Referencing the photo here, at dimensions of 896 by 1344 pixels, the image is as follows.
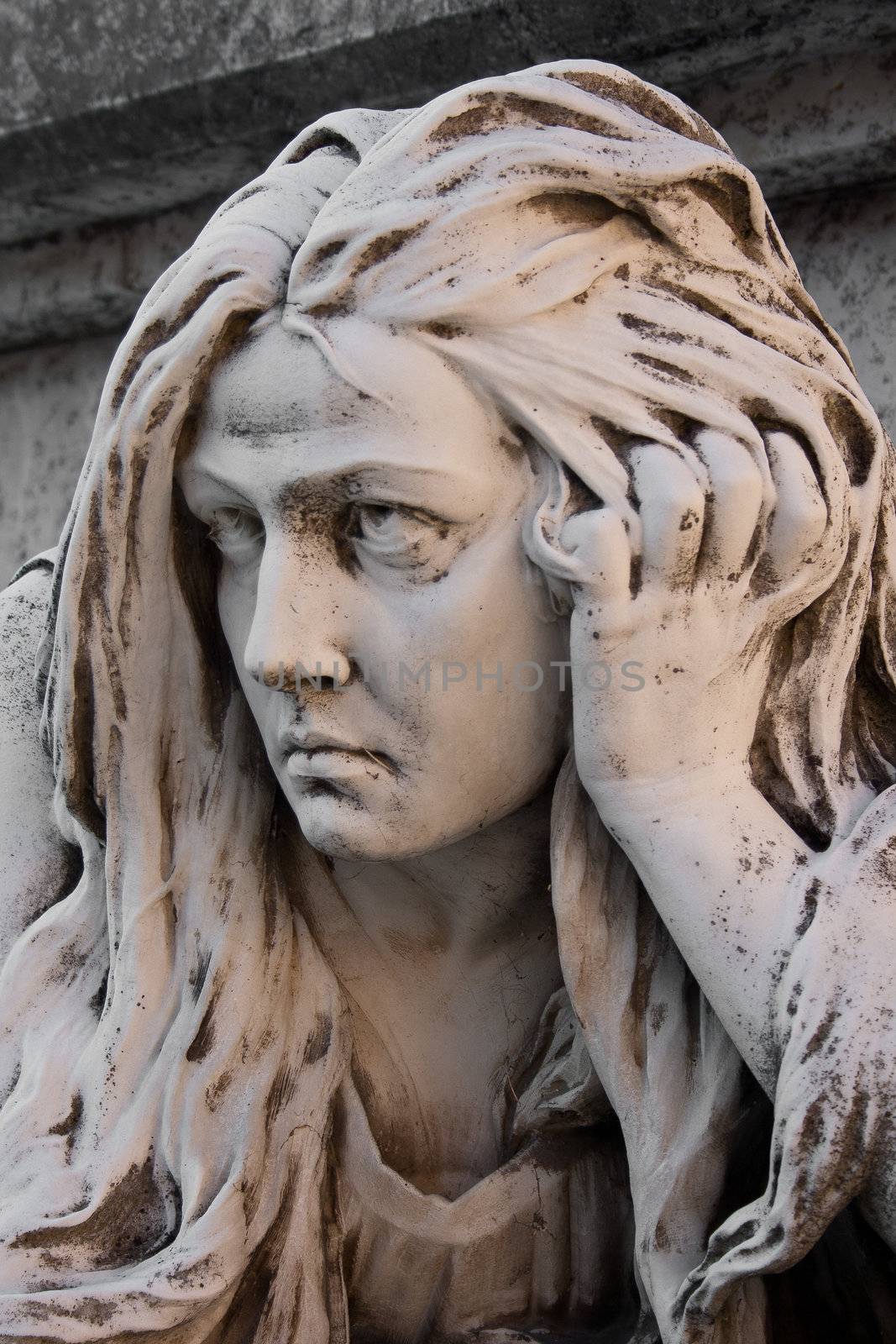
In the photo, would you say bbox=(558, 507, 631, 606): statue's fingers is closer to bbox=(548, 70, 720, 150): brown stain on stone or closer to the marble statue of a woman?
the marble statue of a woman

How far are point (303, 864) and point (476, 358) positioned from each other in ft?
1.77

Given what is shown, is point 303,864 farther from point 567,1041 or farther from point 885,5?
point 885,5

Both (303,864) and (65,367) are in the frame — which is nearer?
(303,864)

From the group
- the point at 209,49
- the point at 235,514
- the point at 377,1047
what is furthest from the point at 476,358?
the point at 209,49

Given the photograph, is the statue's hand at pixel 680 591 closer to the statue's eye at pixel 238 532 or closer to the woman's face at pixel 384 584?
the woman's face at pixel 384 584

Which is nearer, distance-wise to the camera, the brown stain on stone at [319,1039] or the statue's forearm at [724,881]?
the statue's forearm at [724,881]

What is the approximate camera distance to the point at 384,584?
141 cm

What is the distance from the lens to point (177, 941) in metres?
1.62

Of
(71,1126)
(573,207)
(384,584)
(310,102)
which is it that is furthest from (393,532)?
(310,102)

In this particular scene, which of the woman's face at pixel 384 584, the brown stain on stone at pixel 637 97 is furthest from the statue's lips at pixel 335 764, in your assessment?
the brown stain on stone at pixel 637 97

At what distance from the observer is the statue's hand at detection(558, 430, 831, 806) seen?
1346 millimetres

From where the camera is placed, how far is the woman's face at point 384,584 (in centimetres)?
137

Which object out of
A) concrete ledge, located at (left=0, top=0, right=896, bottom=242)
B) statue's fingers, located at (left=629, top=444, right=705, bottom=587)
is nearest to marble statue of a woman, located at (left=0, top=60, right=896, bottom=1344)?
statue's fingers, located at (left=629, top=444, right=705, bottom=587)

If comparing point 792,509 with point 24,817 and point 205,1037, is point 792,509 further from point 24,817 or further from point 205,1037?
point 24,817
